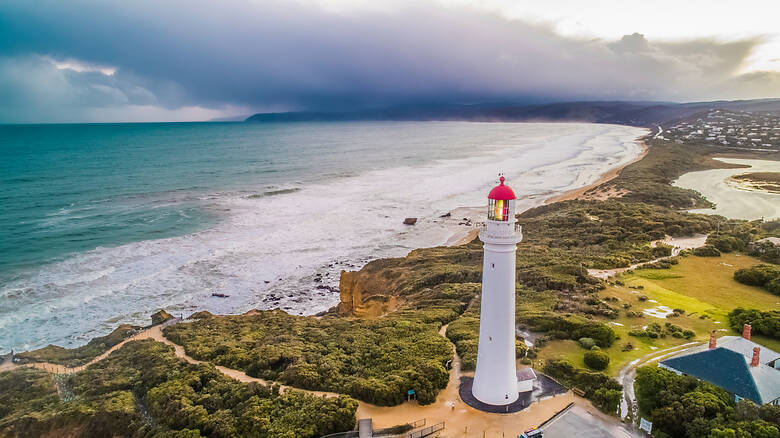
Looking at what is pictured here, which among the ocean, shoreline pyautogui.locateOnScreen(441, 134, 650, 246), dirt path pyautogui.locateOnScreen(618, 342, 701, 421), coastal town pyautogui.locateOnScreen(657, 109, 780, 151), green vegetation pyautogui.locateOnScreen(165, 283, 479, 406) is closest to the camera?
dirt path pyautogui.locateOnScreen(618, 342, 701, 421)

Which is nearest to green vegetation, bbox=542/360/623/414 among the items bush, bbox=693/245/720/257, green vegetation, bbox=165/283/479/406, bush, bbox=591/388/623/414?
bush, bbox=591/388/623/414

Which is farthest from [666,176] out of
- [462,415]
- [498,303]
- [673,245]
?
[462,415]

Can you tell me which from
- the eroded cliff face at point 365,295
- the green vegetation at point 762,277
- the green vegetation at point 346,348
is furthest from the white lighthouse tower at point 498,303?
the green vegetation at point 762,277

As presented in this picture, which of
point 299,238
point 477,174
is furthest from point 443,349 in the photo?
point 477,174

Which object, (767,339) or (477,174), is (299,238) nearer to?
(767,339)

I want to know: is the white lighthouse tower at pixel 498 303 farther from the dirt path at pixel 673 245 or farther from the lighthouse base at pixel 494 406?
the dirt path at pixel 673 245

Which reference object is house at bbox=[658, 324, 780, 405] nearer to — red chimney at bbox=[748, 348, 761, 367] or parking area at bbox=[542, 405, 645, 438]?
red chimney at bbox=[748, 348, 761, 367]
